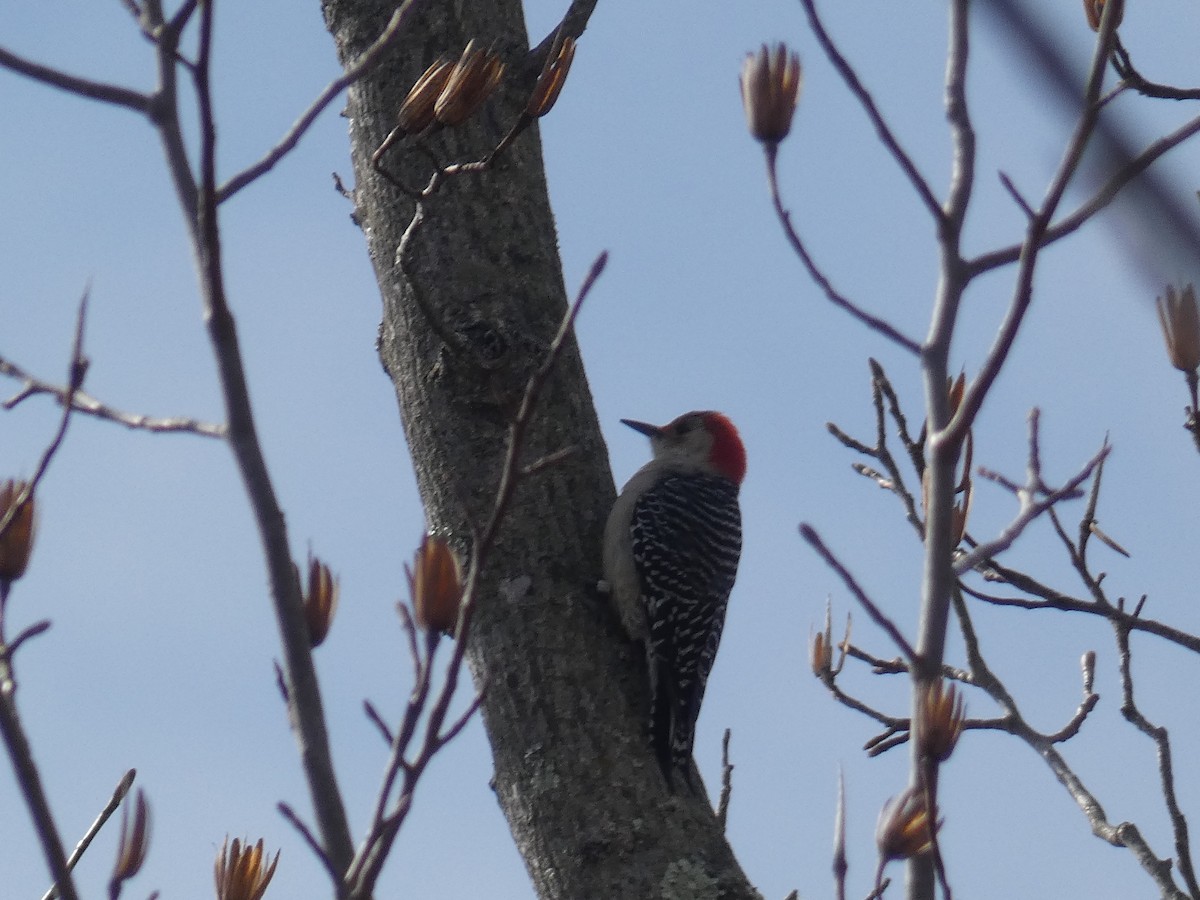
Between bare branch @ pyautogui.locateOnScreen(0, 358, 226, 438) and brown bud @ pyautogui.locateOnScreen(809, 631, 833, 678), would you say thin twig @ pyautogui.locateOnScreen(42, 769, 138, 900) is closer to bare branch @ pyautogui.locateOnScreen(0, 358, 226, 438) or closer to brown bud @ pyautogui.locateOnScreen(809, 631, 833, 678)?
bare branch @ pyautogui.locateOnScreen(0, 358, 226, 438)

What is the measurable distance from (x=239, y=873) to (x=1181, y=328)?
2381 mm

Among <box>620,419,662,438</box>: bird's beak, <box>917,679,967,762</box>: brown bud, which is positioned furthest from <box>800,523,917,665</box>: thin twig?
<box>620,419,662,438</box>: bird's beak

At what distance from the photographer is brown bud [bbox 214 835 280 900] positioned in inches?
83.8

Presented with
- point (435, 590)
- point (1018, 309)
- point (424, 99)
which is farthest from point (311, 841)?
point (424, 99)

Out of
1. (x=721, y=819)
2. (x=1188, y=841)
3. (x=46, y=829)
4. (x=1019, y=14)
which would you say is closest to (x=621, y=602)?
(x=721, y=819)

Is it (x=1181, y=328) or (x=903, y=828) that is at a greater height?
(x=1181, y=328)

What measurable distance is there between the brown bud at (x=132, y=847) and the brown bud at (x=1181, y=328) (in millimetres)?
2313

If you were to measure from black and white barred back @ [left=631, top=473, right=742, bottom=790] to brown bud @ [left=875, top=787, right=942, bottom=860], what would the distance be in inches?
92.3

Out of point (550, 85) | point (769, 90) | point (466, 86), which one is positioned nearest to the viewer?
point (769, 90)

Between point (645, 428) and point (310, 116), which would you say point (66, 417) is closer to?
point (310, 116)

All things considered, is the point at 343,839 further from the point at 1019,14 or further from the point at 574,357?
the point at 574,357

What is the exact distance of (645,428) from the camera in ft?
26.9

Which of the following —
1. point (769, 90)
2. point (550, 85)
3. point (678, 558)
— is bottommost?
point (769, 90)

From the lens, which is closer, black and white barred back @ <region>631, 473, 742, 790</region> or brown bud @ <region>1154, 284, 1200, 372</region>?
brown bud @ <region>1154, 284, 1200, 372</region>
